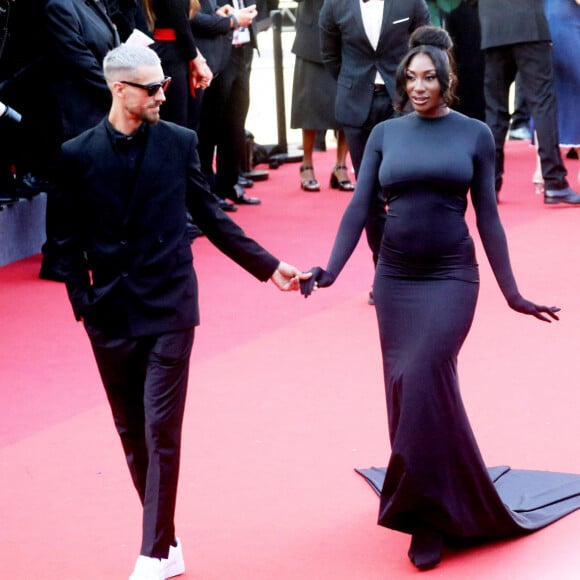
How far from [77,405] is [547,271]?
360 cm

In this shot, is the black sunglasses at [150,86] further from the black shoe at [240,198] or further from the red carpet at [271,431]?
the black shoe at [240,198]

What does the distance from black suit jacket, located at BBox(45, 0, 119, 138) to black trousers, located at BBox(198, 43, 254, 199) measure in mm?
2056

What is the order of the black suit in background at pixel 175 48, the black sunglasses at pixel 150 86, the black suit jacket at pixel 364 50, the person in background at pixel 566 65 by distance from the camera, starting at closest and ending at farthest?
1. the black sunglasses at pixel 150 86
2. the black suit jacket at pixel 364 50
3. the black suit in background at pixel 175 48
4. the person in background at pixel 566 65

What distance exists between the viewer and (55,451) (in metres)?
5.84

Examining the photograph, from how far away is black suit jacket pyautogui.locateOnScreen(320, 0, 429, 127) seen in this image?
26.5 ft

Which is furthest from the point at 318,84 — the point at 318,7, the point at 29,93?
the point at 29,93

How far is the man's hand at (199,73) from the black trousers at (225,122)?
42.8 inches

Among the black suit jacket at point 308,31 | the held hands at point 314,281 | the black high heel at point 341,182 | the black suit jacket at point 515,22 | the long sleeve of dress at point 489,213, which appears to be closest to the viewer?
the long sleeve of dress at point 489,213

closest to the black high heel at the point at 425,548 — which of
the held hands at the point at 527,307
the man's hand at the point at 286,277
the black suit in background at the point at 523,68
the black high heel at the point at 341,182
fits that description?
the held hands at the point at 527,307

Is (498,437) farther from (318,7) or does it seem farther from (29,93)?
(318,7)

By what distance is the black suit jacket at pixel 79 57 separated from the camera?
27.3ft

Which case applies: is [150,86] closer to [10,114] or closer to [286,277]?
[286,277]

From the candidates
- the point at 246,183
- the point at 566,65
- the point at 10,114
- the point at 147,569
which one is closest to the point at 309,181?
the point at 246,183

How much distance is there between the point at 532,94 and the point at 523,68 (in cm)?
22
